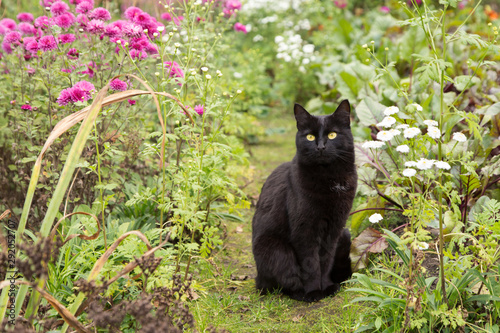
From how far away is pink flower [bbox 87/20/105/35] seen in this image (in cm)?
280

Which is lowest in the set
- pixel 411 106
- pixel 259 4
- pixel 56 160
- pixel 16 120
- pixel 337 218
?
pixel 337 218

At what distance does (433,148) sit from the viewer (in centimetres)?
334

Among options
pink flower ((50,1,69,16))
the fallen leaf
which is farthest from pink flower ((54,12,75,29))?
the fallen leaf

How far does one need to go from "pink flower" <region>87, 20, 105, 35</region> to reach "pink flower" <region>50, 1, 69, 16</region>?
0.99ft

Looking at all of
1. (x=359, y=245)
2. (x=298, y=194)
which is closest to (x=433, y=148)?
(x=359, y=245)

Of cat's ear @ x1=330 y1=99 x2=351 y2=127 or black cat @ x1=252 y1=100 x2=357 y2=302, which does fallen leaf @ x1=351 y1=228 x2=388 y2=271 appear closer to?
black cat @ x1=252 y1=100 x2=357 y2=302

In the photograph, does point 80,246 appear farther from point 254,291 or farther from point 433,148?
point 433,148

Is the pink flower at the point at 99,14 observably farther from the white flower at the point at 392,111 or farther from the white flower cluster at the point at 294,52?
the white flower cluster at the point at 294,52

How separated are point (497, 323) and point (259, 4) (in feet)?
27.8

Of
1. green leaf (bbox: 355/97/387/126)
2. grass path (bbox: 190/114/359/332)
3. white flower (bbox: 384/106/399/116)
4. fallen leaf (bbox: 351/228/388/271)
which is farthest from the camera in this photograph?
green leaf (bbox: 355/97/387/126)

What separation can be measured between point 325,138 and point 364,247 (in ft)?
2.74

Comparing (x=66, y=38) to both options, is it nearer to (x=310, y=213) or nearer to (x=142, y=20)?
(x=142, y=20)

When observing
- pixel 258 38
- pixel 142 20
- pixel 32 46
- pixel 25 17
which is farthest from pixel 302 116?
pixel 258 38

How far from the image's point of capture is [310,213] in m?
2.74
